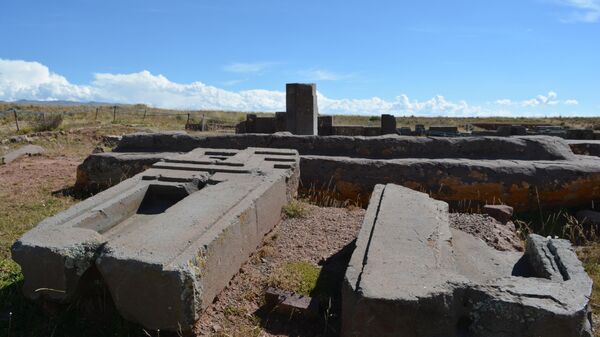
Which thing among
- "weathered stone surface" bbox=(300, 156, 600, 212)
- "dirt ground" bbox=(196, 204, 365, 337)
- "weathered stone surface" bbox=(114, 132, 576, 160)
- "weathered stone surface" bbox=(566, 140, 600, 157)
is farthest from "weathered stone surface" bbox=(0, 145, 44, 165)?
"weathered stone surface" bbox=(566, 140, 600, 157)

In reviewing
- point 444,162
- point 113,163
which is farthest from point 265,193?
point 113,163

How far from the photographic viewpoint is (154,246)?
129 inches

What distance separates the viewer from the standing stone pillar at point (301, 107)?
13250 mm

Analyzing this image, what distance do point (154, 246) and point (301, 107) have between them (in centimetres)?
1029

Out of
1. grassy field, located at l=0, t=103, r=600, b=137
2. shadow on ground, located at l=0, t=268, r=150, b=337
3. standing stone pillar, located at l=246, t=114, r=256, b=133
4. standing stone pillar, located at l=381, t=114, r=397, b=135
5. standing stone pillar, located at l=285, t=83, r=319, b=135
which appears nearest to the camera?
shadow on ground, located at l=0, t=268, r=150, b=337

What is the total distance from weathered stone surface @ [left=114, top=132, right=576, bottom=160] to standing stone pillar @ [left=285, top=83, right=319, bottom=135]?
4968mm

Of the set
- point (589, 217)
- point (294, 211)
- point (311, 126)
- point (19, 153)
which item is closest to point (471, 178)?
point (589, 217)

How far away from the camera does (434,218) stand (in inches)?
166

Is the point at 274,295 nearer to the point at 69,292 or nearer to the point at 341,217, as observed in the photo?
the point at 69,292

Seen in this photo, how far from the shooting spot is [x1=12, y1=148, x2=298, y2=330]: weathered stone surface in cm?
308

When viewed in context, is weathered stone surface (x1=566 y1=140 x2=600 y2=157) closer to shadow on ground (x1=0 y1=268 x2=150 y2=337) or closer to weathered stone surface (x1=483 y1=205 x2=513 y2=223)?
weathered stone surface (x1=483 y1=205 x2=513 y2=223)

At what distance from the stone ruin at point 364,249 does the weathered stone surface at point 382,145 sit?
2.18ft

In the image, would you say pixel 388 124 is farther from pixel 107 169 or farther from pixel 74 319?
pixel 74 319

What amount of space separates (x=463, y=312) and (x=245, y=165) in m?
3.57
